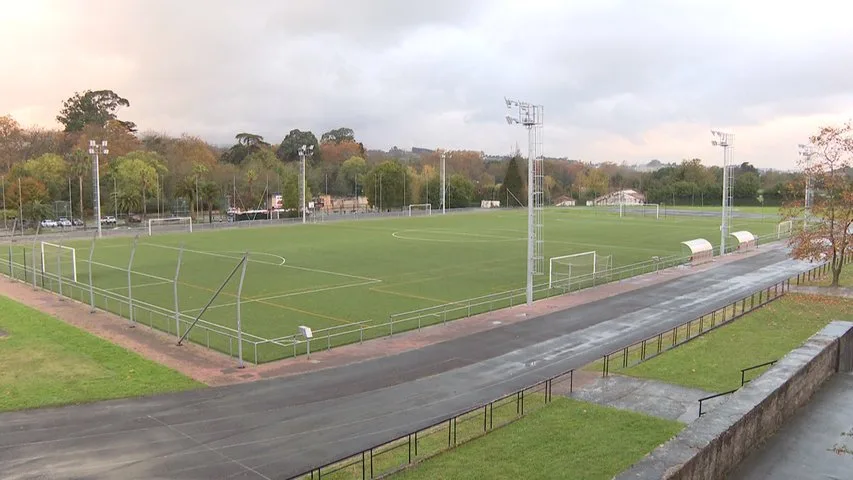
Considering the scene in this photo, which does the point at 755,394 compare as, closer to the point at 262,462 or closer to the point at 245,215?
the point at 262,462

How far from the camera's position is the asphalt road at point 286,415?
555 inches

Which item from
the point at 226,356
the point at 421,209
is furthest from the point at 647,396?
the point at 421,209

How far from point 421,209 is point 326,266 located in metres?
76.4

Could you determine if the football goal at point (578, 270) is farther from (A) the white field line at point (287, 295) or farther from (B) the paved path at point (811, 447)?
(B) the paved path at point (811, 447)

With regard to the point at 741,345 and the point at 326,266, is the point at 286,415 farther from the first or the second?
the point at 326,266

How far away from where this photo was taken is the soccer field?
100ft

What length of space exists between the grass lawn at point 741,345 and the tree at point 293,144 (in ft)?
455

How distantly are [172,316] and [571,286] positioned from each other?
22.4 meters

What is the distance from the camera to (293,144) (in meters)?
158

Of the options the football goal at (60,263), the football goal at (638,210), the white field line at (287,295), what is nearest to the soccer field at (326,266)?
the white field line at (287,295)

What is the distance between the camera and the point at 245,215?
9500cm

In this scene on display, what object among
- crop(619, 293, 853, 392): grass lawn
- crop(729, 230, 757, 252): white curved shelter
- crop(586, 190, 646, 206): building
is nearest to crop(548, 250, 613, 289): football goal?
crop(619, 293, 853, 392): grass lawn

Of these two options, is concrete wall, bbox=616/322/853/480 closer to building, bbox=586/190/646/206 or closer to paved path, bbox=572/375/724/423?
paved path, bbox=572/375/724/423

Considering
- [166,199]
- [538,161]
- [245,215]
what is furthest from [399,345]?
[166,199]
